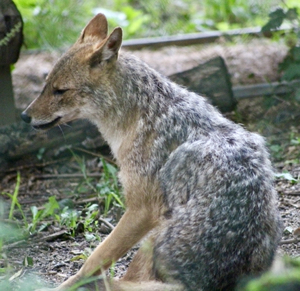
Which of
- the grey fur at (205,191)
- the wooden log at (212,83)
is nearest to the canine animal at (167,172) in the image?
the grey fur at (205,191)

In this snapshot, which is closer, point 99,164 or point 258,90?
point 99,164

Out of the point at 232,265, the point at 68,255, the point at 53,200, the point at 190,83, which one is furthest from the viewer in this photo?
the point at 190,83

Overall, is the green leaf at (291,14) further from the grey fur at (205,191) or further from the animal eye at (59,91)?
the animal eye at (59,91)

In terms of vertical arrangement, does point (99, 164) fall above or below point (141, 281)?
below

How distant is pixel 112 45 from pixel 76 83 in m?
0.47

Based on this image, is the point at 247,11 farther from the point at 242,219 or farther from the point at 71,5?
the point at 242,219

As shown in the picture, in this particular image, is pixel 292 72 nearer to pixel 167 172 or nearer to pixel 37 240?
pixel 167 172

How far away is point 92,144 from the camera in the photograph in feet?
25.8

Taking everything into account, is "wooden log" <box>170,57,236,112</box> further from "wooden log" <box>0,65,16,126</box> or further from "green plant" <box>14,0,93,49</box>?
"green plant" <box>14,0,93,49</box>

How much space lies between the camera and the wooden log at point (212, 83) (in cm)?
823

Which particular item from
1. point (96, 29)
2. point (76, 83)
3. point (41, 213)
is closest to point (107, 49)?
point (76, 83)

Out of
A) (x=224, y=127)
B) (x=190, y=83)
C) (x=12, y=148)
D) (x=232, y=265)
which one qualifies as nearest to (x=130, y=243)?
(x=232, y=265)

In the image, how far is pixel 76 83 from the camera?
17.4 feet

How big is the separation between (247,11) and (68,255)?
25.6 feet
